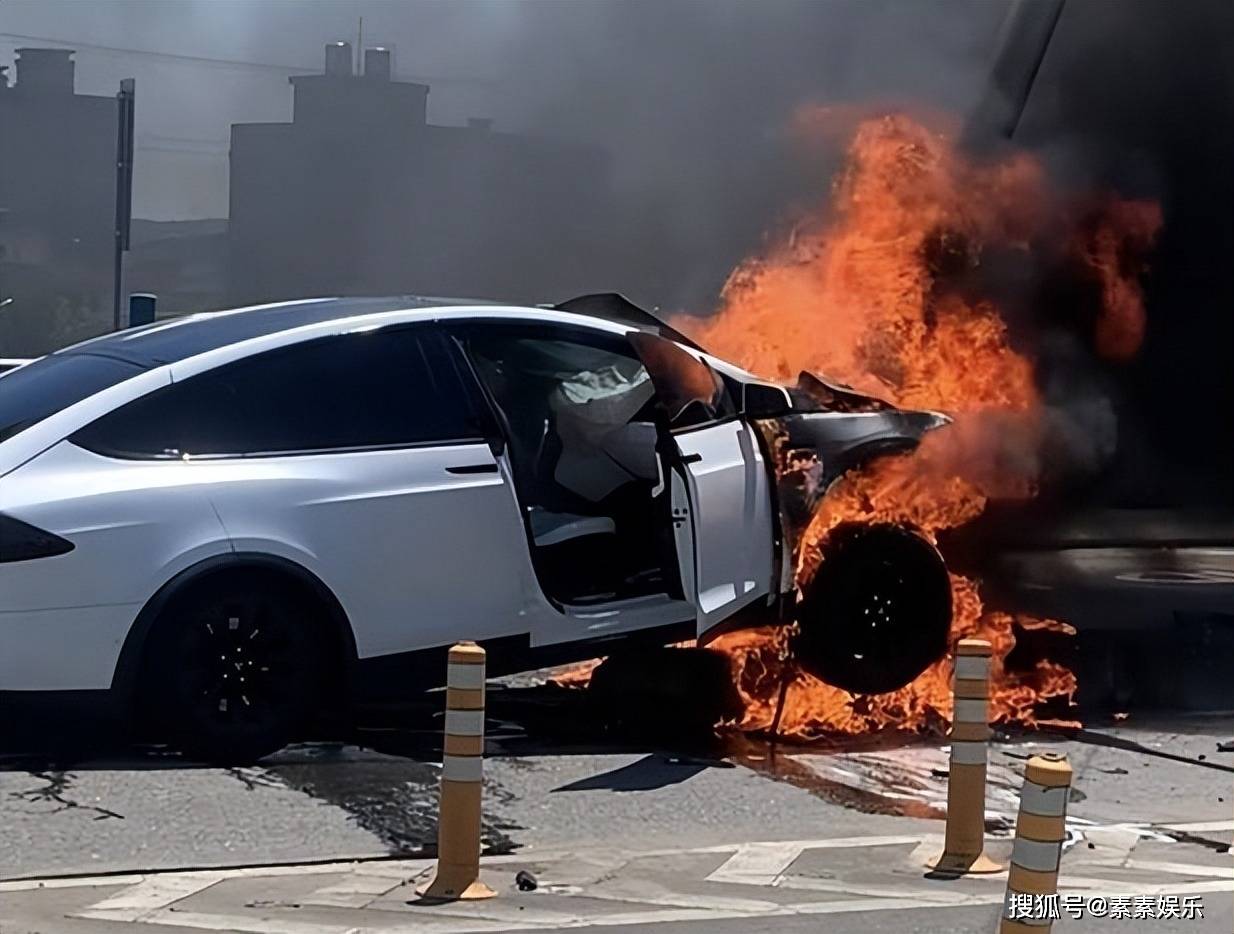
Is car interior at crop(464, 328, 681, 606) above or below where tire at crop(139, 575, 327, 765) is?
above

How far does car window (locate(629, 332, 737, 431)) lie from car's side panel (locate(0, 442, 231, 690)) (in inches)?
79.0

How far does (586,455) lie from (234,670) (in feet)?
6.13

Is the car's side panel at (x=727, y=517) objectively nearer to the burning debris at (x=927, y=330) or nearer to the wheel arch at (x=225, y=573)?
the burning debris at (x=927, y=330)

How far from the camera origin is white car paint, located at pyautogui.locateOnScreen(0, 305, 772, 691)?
21.8ft

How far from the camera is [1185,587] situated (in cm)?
1323

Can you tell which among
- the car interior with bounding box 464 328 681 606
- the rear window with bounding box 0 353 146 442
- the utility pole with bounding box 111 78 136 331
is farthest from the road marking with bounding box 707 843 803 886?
the utility pole with bounding box 111 78 136 331

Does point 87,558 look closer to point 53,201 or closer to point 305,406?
point 305,406

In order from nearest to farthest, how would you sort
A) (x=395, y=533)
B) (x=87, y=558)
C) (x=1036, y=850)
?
(x=1036, y=850)
(x=87, y=558)
(x=395, y=533)

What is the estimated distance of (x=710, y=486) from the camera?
7.68 metres

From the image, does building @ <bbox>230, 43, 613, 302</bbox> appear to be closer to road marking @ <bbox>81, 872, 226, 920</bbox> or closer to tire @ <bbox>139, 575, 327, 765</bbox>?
tire @ <bbox>139, 575, 327, 765</bbox>

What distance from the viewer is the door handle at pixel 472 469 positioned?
7359mm

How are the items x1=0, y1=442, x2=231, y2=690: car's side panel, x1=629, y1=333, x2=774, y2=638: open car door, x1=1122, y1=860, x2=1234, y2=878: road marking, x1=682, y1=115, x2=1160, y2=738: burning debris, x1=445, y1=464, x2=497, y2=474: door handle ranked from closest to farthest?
x1=1122, y1=860, x2=1234, y2=878: road marking
x1=0, y1=442, x2=231, y2=690: car's side panel
x1=445, y1=464, x2=497, y2=474: door handle
x1=629, y1=333, x2=774, y2=638: open car door
x1=682, y1=115, x2=1160, y2=738: burning debris

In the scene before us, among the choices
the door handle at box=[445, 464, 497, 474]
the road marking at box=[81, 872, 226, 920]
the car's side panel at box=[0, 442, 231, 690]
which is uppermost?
the door handle at box=[445, 464, 497, 474]

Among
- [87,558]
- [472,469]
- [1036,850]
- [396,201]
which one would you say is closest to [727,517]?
[472,469]
